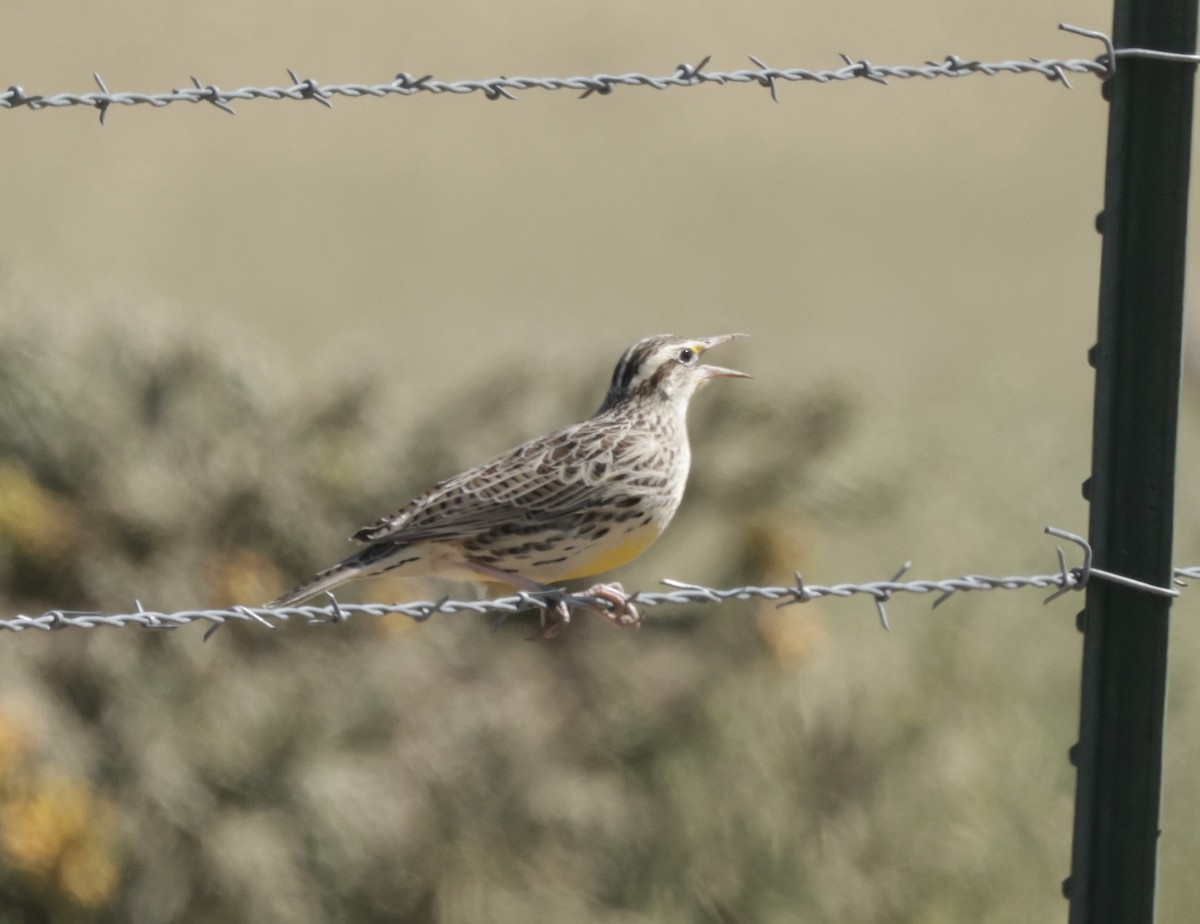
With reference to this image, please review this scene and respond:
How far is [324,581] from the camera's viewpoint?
18.0 feet

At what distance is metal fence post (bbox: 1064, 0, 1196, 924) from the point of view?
4.43 m

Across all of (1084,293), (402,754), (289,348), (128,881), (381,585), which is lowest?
(128,881)

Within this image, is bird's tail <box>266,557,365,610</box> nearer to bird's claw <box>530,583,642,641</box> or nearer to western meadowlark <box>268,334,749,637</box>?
western meadowlark <box>268,334,749,637</box>

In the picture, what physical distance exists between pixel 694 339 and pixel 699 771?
2.52 metres

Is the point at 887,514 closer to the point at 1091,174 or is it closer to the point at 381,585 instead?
the point at 381,585

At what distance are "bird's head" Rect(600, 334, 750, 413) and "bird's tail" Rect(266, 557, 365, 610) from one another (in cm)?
118

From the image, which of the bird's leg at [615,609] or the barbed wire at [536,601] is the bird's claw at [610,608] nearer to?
the bird's leg at [615,609]

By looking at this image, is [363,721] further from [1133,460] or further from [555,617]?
[1133,460]

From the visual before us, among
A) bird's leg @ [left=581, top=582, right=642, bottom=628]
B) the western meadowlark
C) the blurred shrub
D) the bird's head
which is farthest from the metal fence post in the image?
the blurred shrub

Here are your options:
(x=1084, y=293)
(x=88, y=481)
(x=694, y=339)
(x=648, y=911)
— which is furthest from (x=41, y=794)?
(x=1084, y=293)

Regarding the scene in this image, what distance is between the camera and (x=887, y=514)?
9023mm

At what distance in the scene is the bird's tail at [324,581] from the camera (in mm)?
5367

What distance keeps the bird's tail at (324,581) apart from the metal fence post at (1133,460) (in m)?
2.14

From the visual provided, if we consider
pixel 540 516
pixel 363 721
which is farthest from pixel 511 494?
pixel 363 721
